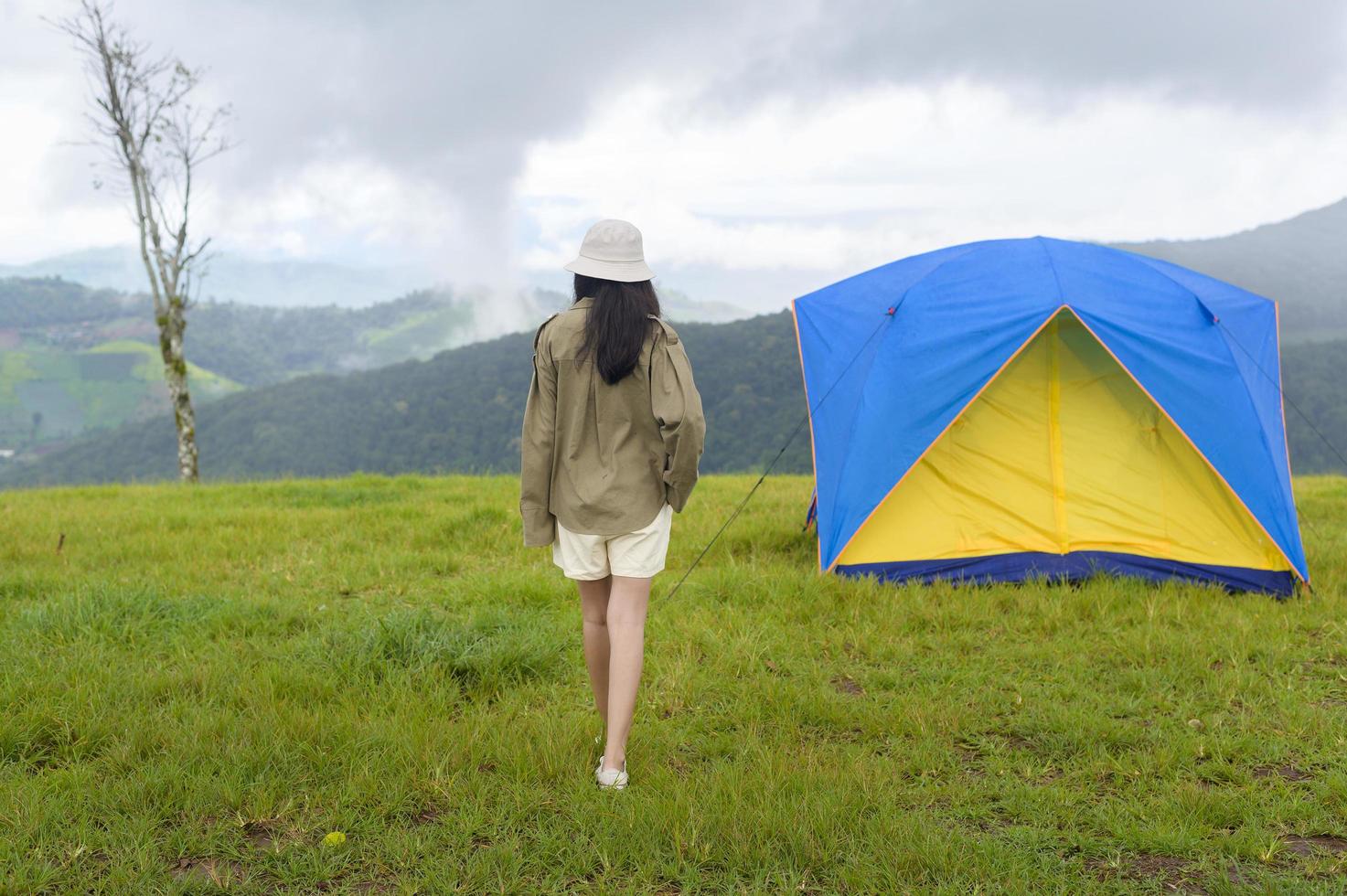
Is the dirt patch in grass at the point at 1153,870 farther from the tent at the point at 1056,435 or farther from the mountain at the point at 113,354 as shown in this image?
the mountain at the point at 113,354

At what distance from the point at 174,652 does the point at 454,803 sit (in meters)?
2.19

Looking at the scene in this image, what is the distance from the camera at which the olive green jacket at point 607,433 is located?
9.93 feet

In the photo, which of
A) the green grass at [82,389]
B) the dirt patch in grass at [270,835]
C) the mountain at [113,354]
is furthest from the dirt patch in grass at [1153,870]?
the green grass at [82,389]

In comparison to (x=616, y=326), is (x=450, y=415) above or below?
below

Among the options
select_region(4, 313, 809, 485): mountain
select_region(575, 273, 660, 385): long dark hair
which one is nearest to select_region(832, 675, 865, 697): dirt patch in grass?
select_region(575, 273, 660, 385): long dark hair

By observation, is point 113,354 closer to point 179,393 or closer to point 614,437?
point 179,393

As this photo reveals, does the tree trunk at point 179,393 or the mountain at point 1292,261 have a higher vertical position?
the mountain at point 1292,261

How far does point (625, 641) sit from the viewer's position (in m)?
3.12

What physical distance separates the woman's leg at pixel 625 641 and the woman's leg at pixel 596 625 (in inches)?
3.4

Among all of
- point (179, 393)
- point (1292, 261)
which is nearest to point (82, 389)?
point (179, 393)

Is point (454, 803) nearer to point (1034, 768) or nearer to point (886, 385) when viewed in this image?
point (1034, 768)

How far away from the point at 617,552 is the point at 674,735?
1.03 metres

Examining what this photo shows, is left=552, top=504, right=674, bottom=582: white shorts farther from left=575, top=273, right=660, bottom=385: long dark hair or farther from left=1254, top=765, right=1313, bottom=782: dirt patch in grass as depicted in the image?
left=1254, top=765, right=1313, bottom=782: dirt patch in grass

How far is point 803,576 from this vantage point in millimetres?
5863
